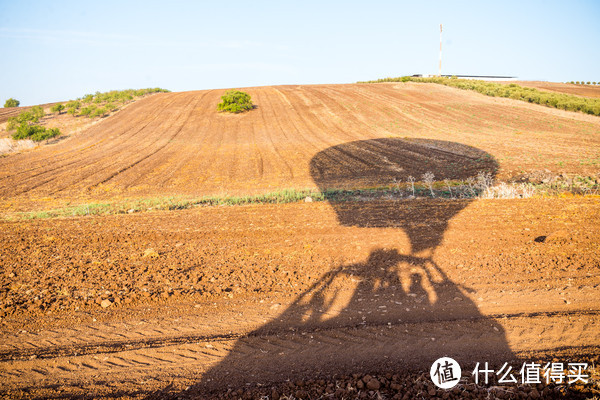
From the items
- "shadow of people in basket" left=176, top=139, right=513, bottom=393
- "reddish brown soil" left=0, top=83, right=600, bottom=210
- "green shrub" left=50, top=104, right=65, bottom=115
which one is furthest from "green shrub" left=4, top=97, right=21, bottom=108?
"shadow of people in basket" left=176, top=139, right=513, bottom=393

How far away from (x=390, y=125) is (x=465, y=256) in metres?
24.4

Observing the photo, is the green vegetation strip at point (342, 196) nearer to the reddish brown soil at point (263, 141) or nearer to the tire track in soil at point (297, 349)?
the reddish brown soil at point (263, 141)

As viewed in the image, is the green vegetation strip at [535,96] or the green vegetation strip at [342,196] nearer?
the green vegetation strip at [342,196]

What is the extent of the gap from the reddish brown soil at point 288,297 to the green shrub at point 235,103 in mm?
28531

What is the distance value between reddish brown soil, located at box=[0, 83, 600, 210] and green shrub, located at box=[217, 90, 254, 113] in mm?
1194

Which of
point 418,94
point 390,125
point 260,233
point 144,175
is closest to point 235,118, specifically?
point 390,125

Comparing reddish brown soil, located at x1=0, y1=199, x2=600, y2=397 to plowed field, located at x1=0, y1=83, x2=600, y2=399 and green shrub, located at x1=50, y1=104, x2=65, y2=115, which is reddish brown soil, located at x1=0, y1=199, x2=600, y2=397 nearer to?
plowed field, located at x1=0, y1=83, x2=600, y2=399

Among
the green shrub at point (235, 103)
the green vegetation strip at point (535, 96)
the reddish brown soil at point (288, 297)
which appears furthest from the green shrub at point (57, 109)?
the green vegetation strip at point (535, 96)

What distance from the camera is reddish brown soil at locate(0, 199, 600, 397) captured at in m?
3.97

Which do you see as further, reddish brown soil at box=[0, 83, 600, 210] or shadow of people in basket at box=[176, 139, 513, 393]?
reddish brown soil at box=[0, 83, 600, 210]

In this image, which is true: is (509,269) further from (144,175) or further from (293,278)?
(144,175)

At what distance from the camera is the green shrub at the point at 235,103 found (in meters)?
36.3

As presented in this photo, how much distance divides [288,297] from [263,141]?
72.6ft

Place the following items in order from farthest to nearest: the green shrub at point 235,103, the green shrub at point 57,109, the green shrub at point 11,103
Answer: the green shrub at point 11,103 → the green shrub at point 57,109 → the green shrub at point 235,103
